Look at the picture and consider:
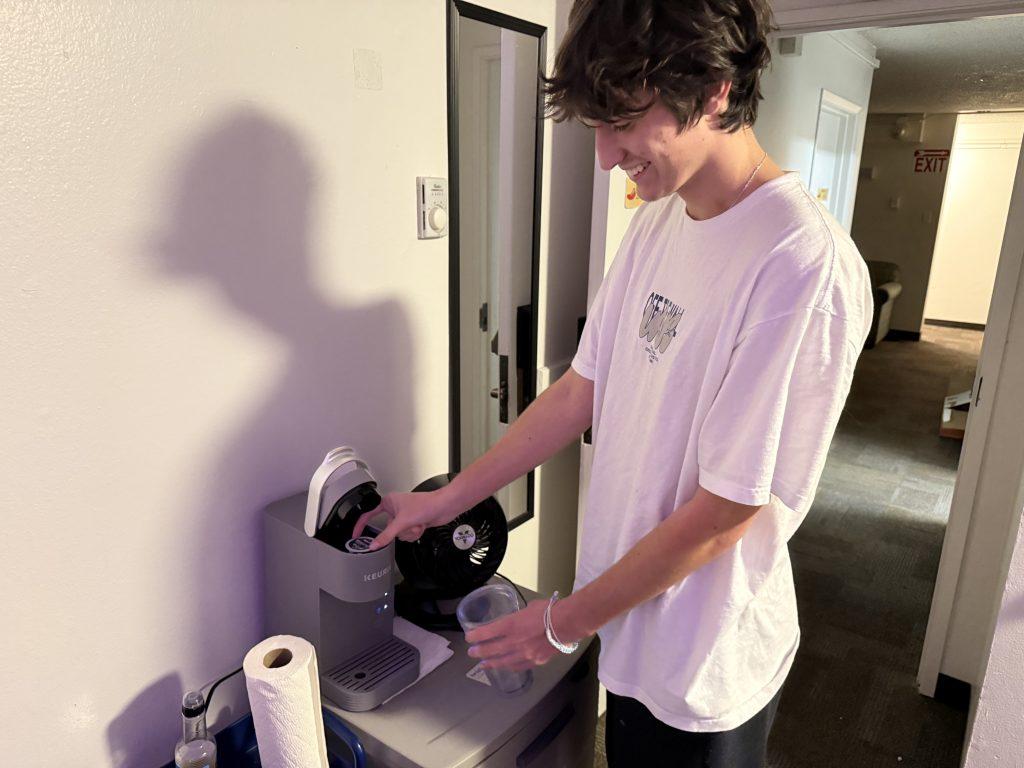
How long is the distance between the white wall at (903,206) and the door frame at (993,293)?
5889 millimetres

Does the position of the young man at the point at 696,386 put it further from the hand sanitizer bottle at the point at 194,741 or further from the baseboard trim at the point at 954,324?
the baseboard trim at the point at 954,324

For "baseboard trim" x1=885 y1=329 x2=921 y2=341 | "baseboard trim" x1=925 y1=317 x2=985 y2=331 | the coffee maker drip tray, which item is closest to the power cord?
the coffee maker drip tray

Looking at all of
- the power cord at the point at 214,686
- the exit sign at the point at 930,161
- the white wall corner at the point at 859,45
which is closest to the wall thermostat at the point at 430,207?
the power cord at the point at 214,686

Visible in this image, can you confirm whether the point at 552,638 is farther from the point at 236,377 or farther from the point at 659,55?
the point at 659,55

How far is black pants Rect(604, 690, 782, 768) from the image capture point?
962mm

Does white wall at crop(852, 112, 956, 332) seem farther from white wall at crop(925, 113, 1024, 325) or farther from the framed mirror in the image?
the framed mirror

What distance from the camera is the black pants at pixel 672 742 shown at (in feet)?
3.16

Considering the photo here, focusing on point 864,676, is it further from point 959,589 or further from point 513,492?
point 513,492

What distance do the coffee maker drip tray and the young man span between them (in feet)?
0.69

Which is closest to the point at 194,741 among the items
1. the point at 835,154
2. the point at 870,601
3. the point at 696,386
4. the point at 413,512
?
the point at 413,512

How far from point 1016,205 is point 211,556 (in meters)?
2.15

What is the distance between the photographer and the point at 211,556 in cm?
112

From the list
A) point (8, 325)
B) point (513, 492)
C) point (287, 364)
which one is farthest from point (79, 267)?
point (513, 492)

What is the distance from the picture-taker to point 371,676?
1.12m
